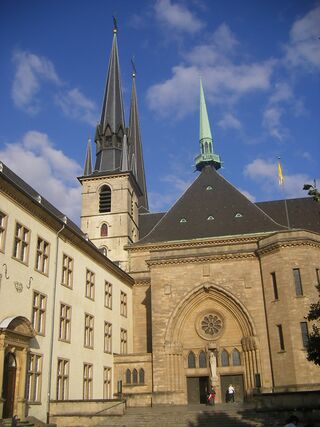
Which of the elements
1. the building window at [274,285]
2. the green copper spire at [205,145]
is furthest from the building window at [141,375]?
the green copper spire at [205,145]

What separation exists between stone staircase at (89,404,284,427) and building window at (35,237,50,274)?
303 inches

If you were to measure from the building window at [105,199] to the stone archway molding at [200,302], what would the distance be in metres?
17.6

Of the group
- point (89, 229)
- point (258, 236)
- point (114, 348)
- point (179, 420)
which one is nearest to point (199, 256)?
point (258, 236)

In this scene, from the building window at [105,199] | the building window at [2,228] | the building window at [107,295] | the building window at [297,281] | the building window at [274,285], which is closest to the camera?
the building window at [2,228]

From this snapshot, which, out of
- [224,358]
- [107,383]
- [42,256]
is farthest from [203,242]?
[42,256]

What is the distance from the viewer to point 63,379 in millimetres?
24625

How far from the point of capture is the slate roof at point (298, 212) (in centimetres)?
4016

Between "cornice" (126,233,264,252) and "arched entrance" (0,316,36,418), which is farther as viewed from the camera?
"cornice" (126,233,264,252)

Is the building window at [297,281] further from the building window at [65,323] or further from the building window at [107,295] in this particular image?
the building window at [65,323]

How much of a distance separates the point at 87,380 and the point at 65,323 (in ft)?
13.9

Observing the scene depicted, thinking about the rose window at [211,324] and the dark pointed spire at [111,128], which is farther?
the dark pointed spire at [111,128]

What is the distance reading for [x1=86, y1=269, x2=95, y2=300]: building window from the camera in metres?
29.2

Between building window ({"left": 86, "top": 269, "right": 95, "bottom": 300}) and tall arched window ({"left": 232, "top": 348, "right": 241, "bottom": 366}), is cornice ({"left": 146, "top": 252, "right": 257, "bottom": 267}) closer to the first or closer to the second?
building window ({"left": 86, "top": 269, "right": 95, "bottom": 300})

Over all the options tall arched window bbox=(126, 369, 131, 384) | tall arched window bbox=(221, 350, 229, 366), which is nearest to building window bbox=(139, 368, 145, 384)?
tall arched window bbox=(126, 369, 131, 384)
